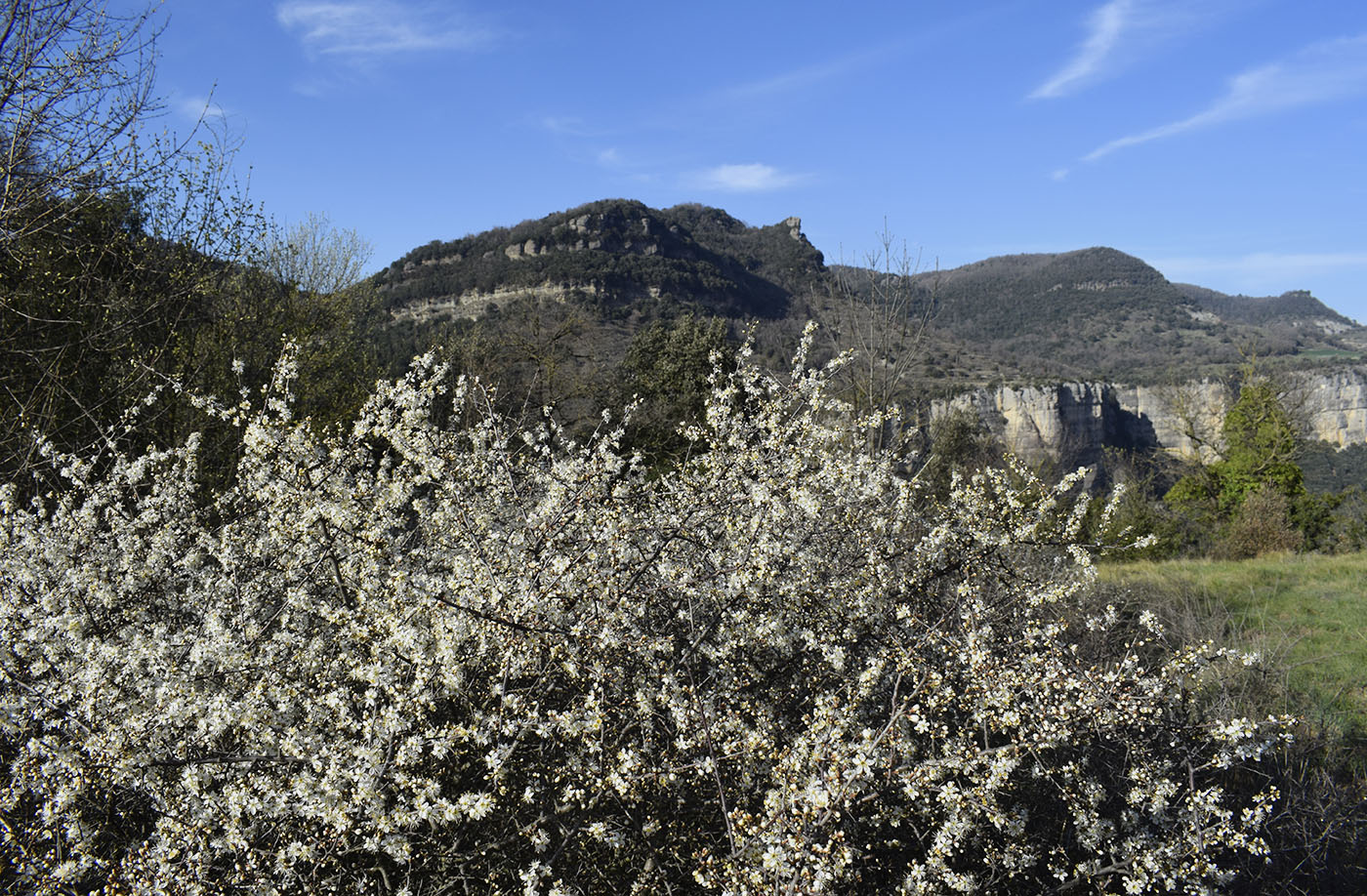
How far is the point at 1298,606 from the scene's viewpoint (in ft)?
34.1

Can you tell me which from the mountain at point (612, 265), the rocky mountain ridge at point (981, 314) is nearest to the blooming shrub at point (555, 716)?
the rocky mountain ridge at point (981, 314)

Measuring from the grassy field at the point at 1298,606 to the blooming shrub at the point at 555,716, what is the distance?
4048 millimetres

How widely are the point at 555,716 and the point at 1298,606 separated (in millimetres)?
11876

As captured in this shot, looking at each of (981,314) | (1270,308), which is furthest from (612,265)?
(1270,308)

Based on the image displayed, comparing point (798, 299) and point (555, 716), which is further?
point (798, 299)

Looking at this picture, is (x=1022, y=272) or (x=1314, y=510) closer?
(x=1314, y=510)

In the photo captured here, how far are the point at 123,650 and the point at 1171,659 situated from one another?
169 inches

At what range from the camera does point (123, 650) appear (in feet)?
9.58

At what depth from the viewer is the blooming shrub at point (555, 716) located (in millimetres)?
2357

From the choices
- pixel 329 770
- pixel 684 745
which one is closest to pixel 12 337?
pixel 329 770

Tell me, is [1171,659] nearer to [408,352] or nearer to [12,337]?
[12,337]

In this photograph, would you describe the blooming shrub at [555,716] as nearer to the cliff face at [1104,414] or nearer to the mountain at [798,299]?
the mountain at [798,299]

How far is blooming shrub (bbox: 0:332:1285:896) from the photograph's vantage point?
7.73ft

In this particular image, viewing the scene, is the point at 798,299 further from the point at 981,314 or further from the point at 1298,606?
the point at 981,314
